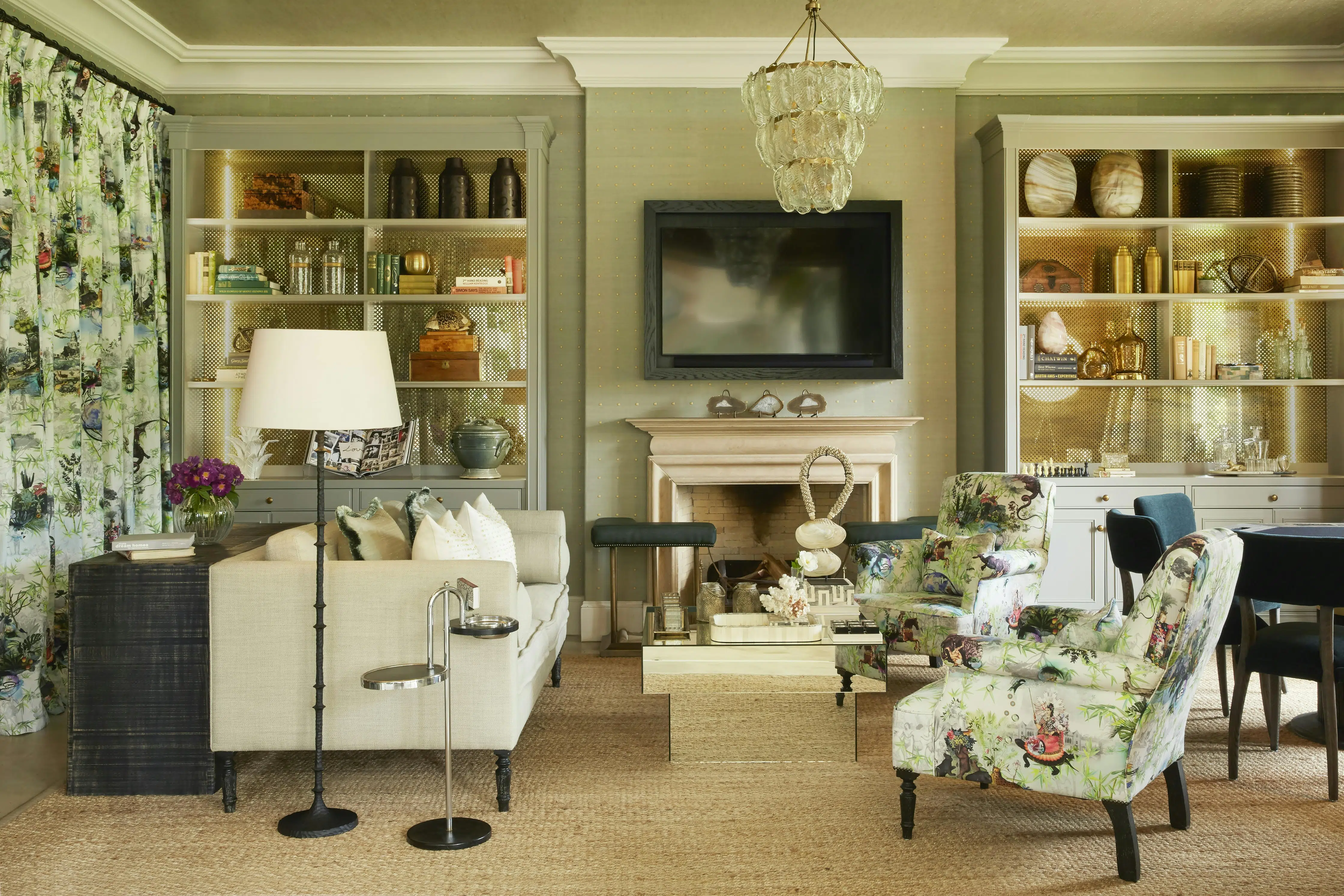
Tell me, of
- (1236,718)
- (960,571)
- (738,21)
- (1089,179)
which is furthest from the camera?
(1089,179)

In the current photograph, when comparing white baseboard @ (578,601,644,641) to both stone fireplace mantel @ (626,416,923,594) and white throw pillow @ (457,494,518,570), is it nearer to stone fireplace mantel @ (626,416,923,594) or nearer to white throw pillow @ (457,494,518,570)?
stone fireplace mantel @ (626,416,923,594)

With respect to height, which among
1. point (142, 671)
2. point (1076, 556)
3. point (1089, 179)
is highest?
point (1089, 179)

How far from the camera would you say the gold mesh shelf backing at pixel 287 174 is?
5.37 metres

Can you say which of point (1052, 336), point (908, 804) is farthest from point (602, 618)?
point (908, 804)

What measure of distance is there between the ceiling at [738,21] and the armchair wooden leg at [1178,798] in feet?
11.4

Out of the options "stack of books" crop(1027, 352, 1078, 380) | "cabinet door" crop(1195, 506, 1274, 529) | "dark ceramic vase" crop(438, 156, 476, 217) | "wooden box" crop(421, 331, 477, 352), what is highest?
"dark ceramic vase" crop(438, 156, 476, 217)

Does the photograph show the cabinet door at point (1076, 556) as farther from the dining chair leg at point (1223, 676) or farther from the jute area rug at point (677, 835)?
the jute area rug at point (677, 835)

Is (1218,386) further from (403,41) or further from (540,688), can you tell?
(403,41)

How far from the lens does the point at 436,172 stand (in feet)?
17.9

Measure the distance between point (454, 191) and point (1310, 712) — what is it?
4368 mm

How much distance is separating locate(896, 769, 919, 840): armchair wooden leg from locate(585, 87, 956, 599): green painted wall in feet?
9.16

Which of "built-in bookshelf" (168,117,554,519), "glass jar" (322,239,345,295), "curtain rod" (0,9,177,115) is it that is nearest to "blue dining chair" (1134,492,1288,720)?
"built-in bookshelf" (168,117,554,519)

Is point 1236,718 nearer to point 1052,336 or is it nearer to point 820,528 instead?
point 820,528

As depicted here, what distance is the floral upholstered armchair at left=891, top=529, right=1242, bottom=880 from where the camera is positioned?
93.0 inches
